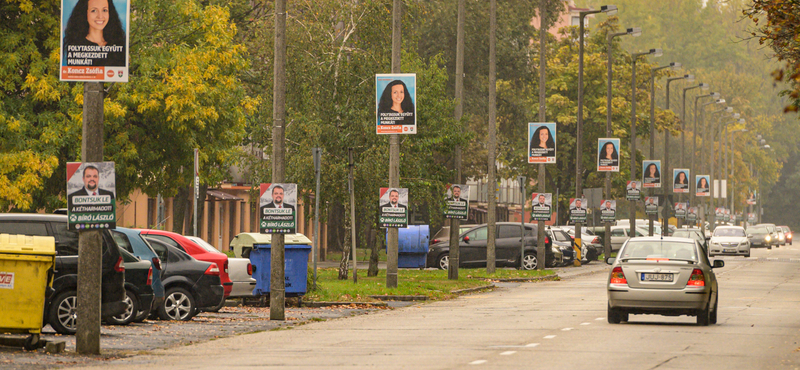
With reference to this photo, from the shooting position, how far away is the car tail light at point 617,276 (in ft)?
67.2

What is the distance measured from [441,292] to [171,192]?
9703 mm

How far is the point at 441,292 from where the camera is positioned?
1179 inches

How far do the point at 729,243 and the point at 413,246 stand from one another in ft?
91.9

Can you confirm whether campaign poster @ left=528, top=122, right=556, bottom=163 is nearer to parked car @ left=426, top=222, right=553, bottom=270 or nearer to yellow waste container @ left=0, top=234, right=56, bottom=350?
parked car @ left=426, top=222, right=553, bottom=270

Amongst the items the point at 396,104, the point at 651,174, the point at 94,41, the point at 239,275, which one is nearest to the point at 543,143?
the point at 396,104

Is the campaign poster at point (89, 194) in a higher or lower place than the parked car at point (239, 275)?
higher

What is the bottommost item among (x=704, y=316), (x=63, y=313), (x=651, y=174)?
(x=704, y=316)

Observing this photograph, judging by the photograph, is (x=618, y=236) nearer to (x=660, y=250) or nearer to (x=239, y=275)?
(x=239, y=275)

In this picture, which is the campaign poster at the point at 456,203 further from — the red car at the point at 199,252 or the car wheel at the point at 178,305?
the car wheel at the point at 178,305

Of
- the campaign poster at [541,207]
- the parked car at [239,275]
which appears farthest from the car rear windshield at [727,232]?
the parked car at [239,275]

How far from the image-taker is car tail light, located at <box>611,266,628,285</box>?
2048 centimetres

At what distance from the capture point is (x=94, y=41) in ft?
49.6

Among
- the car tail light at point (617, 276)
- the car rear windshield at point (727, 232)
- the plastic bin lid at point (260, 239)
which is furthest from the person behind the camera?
the car rear windshield at point (727, 232)

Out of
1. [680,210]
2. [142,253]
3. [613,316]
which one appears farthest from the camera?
[680,210]
